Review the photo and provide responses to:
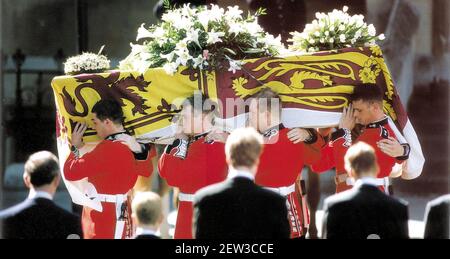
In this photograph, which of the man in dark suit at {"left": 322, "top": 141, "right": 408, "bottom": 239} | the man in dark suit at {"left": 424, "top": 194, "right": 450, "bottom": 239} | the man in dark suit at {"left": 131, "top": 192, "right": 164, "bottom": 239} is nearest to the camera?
the man in dark suit at {"left": 131, "top": 192, "right": 164, "bottom": 239}

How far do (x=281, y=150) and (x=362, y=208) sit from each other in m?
1.07

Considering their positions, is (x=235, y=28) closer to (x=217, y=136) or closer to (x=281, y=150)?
(x=217, y=136)

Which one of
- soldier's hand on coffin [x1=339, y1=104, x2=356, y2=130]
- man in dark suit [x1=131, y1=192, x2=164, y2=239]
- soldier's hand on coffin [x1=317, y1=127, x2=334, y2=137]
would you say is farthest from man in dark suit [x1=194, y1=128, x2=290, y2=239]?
soldier's hand on coffin [x1=317, y1=127, x2=334, y2=137]

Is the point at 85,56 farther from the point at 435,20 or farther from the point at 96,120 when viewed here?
the point at 435,20

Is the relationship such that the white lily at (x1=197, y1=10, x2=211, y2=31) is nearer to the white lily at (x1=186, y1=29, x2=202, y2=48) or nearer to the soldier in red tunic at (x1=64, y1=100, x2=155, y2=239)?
the white lily at (x1=186, y1=29, x2=202, y2=48)

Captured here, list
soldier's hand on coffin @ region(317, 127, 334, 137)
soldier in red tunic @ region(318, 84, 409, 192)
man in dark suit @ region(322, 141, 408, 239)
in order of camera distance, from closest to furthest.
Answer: man in dark suit @ region(322, 141, 408, 239)
soldier in red tunic @ region(318, 84, 409, 192)
soldier's hand on coffin @ region(317, 127, 334, 137)

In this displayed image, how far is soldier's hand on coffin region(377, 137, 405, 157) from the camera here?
19.1ft

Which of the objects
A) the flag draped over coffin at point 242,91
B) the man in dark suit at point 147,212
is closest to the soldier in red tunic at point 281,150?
the flag draped over coffin at point 242,91

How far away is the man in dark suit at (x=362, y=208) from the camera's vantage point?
15.8 feet

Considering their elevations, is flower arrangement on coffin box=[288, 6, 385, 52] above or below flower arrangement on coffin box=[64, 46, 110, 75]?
above

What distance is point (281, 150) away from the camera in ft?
18.9

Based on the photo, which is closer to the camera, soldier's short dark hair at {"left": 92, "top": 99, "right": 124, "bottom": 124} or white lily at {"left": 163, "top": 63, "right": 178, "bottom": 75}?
white lily at {"left": 163, "top": 63, "right": 178, "bottom": 75}

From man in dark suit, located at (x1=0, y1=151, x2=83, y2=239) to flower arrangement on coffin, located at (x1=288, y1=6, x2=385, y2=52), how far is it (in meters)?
2.22
